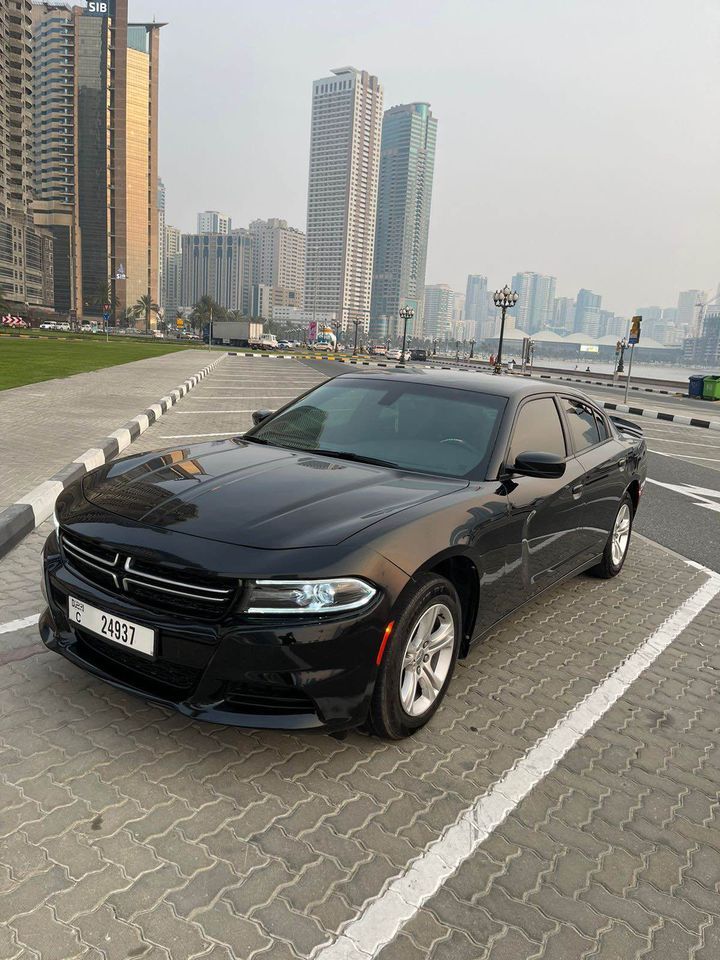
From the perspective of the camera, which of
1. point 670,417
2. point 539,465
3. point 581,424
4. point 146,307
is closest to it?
point 539,465

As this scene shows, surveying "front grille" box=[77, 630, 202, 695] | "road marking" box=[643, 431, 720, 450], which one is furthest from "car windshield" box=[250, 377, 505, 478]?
"road marking" box=[643, 431, 720, 450]

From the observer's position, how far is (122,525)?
2.80 meters

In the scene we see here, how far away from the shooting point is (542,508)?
3846 mm

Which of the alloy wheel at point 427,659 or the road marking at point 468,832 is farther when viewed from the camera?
the alloy wheel at point 427,659

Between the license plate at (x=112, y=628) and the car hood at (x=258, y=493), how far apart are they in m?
0.39

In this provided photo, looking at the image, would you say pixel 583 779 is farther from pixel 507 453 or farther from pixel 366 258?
pixel 366 258

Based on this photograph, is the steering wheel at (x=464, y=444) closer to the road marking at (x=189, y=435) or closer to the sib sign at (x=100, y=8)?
the road marking at (x=189, y=435)

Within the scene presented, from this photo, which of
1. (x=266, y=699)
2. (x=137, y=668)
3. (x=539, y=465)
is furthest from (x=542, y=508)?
(x=137, y=668)

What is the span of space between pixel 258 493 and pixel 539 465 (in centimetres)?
146

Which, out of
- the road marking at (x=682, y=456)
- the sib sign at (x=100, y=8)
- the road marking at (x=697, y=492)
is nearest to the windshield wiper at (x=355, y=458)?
the road marking at (x=697, y=492)

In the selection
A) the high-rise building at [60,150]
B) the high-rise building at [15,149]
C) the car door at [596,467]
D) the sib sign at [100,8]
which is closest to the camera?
the car door at [596,467]

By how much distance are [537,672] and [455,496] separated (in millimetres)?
1170

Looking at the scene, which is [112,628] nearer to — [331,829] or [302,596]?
[302,596]

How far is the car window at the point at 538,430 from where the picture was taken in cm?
387
